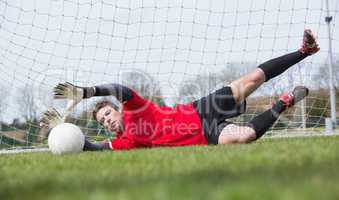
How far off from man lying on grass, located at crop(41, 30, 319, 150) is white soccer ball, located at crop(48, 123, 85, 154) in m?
0.39

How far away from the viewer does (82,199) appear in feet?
4.85

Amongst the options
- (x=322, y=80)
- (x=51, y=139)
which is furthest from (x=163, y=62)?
(x=322, y=80)

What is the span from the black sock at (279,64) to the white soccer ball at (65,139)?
2.27 m

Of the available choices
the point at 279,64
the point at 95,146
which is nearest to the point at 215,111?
the point at 279,64

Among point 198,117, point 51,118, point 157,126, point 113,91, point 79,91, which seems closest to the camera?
point 79,91

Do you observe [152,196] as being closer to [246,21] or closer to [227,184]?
[227,184]

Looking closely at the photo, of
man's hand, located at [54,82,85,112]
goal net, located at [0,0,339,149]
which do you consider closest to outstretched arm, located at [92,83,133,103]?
man's hand, located at [54,82,85,112]

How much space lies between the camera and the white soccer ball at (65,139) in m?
4.84

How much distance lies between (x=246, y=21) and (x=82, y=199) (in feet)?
23.8

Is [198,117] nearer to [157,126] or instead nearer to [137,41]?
[157,126]

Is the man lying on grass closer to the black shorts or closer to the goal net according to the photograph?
the black shorts

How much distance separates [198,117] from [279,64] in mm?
1137

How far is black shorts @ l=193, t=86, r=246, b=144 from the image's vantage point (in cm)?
529

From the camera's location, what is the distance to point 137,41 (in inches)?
318
